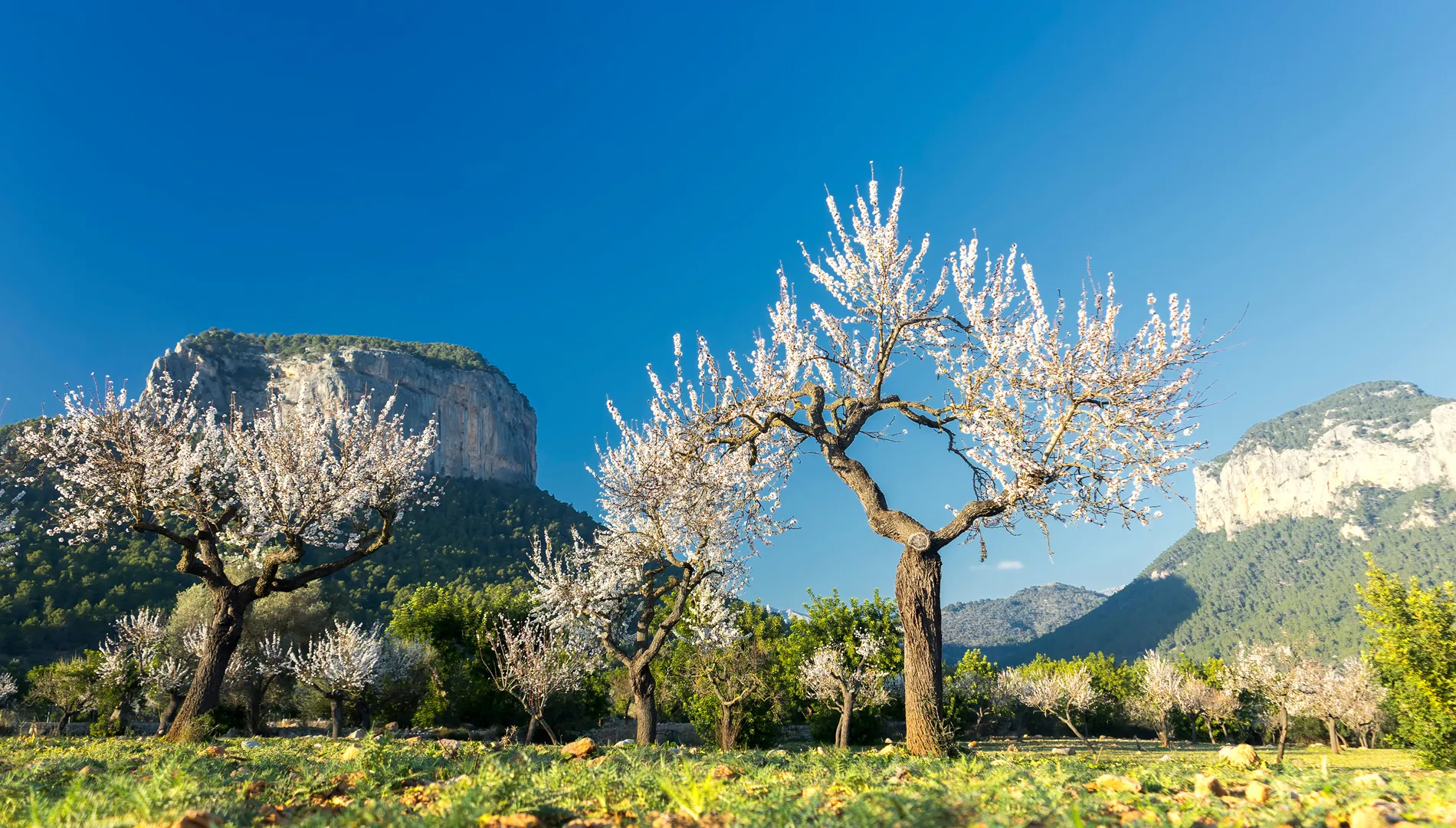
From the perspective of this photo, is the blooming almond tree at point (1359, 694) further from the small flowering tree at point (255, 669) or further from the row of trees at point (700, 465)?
the small flowering tree at point (255, 669)

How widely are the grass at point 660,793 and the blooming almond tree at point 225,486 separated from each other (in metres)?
7.08

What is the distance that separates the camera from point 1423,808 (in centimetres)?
367

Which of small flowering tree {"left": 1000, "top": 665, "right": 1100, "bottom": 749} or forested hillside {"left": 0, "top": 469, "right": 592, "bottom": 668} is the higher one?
forested hillside {"left": 0, "top": 469, "right": 592, "bottom": 668}

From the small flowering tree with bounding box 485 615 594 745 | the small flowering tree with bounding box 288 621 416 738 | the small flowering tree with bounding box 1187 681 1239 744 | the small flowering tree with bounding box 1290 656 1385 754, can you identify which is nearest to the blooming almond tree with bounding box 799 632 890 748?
the small flowering tree with bounding box 485 615 594 745

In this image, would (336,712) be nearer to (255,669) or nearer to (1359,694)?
(255,669)

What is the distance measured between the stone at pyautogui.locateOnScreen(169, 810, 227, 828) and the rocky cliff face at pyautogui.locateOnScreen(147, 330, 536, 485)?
113926 millimetres

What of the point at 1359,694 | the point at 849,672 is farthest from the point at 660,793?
the point at 1359,694

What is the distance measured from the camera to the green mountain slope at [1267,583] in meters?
99.0

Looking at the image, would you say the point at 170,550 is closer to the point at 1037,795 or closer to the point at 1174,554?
the point at 1037,795

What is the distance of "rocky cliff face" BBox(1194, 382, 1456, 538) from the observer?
139375mm

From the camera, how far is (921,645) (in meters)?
8.68

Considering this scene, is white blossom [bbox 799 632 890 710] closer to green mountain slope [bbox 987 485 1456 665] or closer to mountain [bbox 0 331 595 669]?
mountain [bbox 0 331 595 669]

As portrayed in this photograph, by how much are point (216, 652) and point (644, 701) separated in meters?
8.48

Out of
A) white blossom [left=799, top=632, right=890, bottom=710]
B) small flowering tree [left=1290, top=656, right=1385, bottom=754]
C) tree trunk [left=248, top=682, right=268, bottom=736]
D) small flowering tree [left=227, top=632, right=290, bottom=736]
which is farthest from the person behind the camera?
small flowering tree [left=1290, top=656, right=1385, bottom=754]
